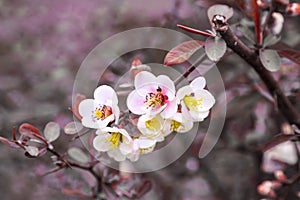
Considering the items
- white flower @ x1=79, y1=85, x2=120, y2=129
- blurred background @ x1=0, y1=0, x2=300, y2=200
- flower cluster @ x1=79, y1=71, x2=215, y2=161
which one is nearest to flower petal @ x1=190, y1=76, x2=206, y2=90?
flower cluster @ x1=79, y1=71, x2=215, y2=161

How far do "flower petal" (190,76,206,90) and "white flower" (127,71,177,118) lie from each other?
0.03 m

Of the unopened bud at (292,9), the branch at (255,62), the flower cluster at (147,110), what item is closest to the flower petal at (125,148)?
the flower cluster at (147,110)

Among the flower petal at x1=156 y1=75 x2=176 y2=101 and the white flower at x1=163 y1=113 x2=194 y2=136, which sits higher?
the flower petal at x1=156 y1=75 x2=176 y2=101

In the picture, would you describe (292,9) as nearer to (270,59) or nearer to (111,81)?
(270,59)

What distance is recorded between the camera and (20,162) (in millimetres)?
1636

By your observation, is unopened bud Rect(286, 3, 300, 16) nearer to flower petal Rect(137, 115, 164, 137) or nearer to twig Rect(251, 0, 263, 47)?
twig Rect(251, 0, 263, 47)

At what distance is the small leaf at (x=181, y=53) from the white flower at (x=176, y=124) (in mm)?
90

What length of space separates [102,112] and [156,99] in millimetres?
93

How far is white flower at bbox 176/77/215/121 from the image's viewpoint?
2.38 feet

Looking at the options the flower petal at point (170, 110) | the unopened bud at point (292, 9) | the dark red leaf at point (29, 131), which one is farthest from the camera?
the unopened bud at point (292, 9)

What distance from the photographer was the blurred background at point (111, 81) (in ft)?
4.46

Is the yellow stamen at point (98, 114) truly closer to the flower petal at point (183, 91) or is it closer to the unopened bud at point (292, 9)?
the flower petal at point (183, 91)

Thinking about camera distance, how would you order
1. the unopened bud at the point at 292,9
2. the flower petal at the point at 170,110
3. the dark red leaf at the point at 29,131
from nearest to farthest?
1. the flower petal at the point at 170,110
2. the dark red leaf at the point at 29,131
3. the unopened bud at the point at 292,9

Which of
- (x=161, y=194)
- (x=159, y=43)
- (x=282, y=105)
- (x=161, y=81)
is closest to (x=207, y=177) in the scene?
(x=161, y=194)
